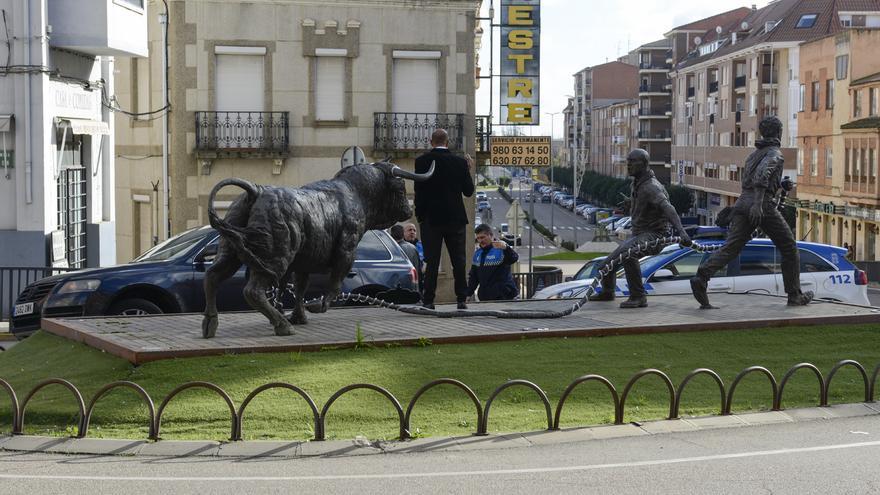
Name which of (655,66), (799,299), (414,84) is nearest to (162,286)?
(799,299)

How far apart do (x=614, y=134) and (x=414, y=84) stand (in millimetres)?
120958

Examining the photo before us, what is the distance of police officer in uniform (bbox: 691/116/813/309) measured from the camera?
15.8m

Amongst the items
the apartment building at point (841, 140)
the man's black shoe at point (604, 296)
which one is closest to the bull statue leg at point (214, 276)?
the man's black shoe at point (604, 296)

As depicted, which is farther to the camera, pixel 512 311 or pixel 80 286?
pixel 80 286

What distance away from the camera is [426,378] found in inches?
481

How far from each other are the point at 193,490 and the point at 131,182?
87.4 feet

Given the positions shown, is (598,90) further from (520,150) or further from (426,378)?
(426,378)

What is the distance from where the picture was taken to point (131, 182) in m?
34.6

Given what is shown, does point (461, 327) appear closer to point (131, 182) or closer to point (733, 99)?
point (131, 182)

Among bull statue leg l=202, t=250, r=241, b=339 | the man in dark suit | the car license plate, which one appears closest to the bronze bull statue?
bull statue leg l=202, t=250, r=241, b=339

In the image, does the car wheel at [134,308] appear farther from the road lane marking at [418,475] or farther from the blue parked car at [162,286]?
the road lane marking at [418,475]

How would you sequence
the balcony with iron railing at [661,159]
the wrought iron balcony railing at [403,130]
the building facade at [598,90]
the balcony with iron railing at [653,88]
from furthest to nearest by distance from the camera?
the building facade at [598,90] < the balcony with iron railing at [653,88] < the balcony with iron railing at [661,159] < the wrought iron balcony railing at [403,130]

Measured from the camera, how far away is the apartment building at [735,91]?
8962cm

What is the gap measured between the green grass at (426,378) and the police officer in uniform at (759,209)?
1504 mm
